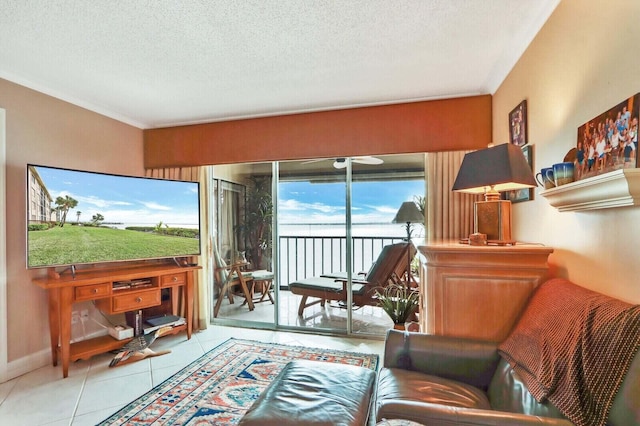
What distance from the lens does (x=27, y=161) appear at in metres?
2.77

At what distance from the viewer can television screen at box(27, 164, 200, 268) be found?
264 cm

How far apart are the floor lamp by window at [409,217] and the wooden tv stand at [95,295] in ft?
7.86

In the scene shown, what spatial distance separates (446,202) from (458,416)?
230cm

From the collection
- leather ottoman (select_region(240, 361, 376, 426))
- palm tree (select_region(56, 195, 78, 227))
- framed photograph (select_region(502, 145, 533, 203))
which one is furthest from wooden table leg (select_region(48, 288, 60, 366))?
framed photograph (select_region(502, 145, 533, 203))

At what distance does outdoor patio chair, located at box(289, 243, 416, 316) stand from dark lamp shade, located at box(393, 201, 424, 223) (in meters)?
0.28

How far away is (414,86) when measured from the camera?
2867mm

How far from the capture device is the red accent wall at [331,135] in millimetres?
3049

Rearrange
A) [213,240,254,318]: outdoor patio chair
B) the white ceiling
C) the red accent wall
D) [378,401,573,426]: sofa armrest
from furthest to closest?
1. [213,240,254,318]: outdoor patio chair
2. the red accent wall
3. the white ceiling
4. [378,401,573,426]: sofa armrest

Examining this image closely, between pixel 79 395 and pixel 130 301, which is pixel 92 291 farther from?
pixel 79 395

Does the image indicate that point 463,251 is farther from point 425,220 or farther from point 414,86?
point 414,86

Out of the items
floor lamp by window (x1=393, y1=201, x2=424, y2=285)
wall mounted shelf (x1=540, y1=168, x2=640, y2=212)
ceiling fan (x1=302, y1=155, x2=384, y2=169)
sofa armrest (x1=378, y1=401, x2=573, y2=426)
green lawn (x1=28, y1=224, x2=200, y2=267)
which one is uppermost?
ceiling fan (x1=302, y1=155, x2=384, y2=169)

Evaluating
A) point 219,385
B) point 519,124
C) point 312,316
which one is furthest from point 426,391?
point 312,316

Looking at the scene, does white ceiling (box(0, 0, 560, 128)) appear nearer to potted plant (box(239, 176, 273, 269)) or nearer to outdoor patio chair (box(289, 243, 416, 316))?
potted plant (box(239, 176, 273, 269))

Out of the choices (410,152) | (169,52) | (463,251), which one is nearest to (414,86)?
(410,152)
